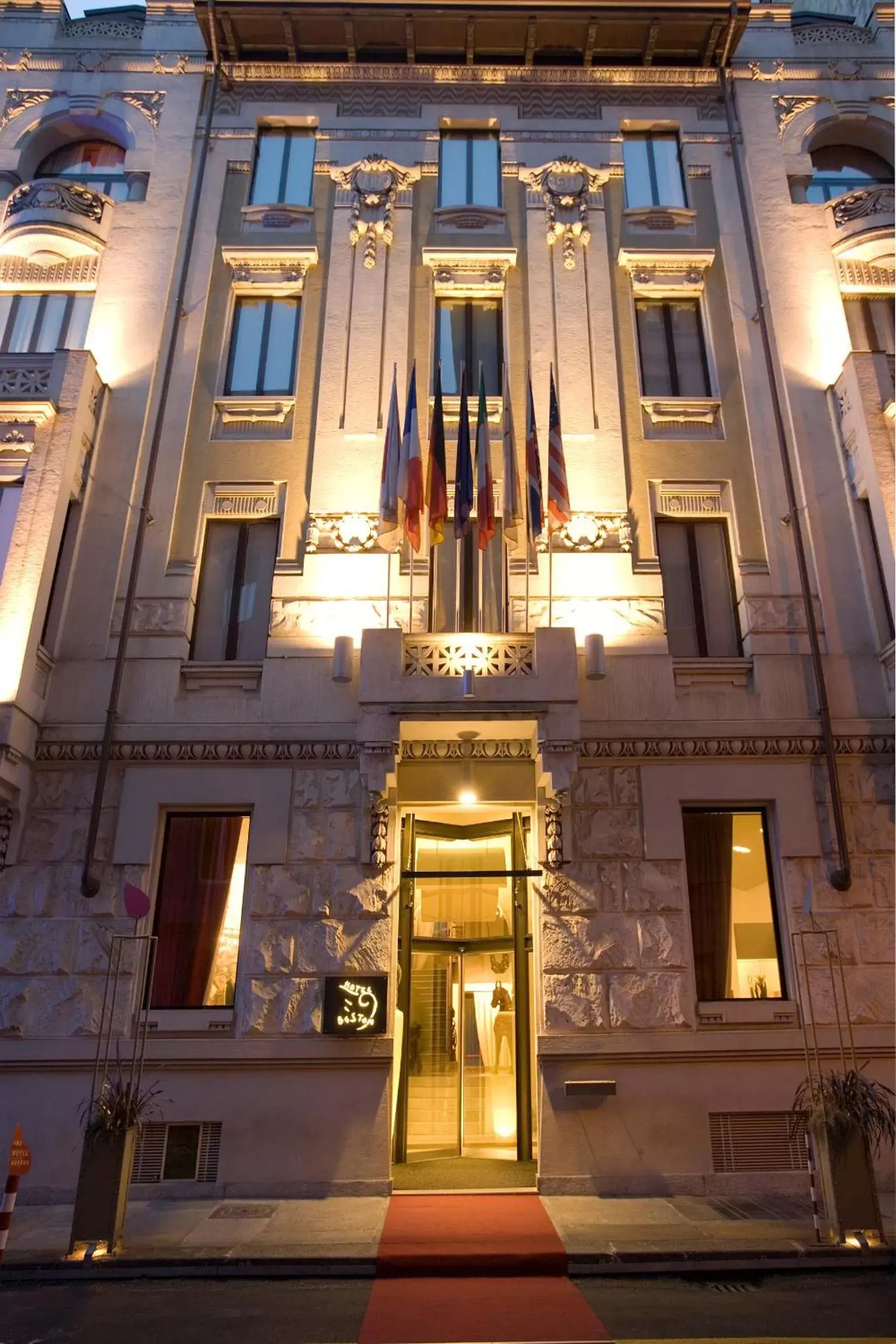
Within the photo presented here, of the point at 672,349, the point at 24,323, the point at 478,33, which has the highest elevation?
the point at 478,33

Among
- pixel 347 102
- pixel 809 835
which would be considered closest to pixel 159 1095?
pixel 809 835

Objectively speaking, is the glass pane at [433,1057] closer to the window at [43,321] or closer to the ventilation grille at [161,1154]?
the ventilation grille at [161,1154]

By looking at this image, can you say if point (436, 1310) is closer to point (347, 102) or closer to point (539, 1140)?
point (539, 1140)

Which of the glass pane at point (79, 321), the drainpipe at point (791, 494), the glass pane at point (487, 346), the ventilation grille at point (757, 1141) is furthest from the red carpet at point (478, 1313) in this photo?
the glass pane at point (79, 321)

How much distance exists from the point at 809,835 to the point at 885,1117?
461 centimetres

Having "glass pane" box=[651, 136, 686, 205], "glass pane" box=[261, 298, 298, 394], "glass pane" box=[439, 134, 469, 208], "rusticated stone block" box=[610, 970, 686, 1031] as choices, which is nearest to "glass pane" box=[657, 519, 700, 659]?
"rusticated stone block" box=[610, 970, 686, 1031]

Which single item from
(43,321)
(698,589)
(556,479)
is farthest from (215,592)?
(698,589)

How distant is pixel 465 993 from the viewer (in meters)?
15.3

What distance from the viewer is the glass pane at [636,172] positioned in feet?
64.7

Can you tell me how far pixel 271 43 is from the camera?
2078cm

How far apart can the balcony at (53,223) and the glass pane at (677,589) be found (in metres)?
12.8

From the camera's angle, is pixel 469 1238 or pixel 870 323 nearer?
pixel 469 1238

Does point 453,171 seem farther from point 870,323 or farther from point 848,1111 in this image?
point 848,1111

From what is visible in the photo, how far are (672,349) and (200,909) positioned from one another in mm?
13776
